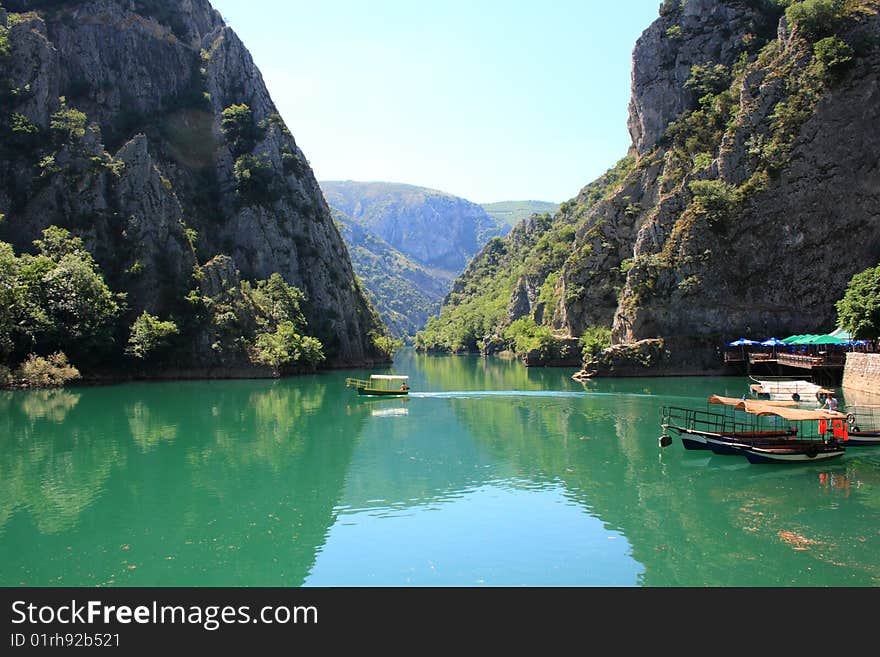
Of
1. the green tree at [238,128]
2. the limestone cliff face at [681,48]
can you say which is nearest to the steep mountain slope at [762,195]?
the limestone cliff face at [681,48]

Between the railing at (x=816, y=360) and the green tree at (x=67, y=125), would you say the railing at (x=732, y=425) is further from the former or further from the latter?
the green tree at (x=67, y=125)

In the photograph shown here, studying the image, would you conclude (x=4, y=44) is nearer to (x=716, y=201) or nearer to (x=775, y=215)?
(x=716, y=201)

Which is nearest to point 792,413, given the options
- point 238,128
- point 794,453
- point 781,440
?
point 781,440

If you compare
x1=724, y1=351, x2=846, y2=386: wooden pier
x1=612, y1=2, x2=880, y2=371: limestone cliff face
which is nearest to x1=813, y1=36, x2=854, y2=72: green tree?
x1=612, y1=2, x2=880, y2=371: limestone cliff face

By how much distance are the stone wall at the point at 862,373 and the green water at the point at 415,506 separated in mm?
24229

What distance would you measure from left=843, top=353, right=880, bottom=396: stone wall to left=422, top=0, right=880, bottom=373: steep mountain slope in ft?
70.9

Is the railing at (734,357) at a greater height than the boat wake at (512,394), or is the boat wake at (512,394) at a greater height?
the railing at (734,357)

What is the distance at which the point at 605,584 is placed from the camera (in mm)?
17266

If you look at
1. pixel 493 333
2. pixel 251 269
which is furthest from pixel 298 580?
pixel 493 333

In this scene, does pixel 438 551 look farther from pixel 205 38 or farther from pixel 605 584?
pixel 205 38

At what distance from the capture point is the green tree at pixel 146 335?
81.9 m

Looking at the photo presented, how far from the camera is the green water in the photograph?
59.3 feet

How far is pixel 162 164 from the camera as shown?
11019cm
